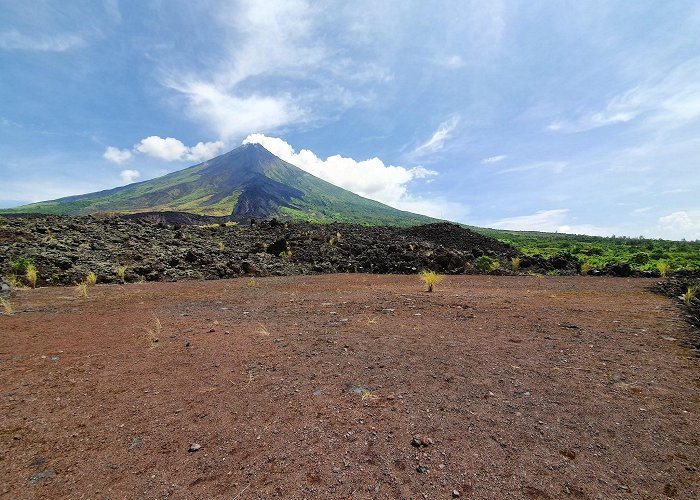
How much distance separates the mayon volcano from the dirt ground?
8474cm

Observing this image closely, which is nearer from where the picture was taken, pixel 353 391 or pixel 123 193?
pixel 353 391

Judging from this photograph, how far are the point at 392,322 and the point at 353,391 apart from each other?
3.37 meters

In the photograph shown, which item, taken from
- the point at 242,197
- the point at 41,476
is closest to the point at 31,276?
the point at 41,476

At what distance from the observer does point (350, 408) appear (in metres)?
3.87

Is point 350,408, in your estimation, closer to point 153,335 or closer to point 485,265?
point 153,335

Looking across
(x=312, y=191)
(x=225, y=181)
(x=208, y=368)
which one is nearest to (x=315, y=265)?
(x=208, y=368)

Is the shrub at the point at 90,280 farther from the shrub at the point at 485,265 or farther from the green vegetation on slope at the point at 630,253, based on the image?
the green vegetation on slope at the point at 630,253

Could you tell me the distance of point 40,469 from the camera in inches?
116

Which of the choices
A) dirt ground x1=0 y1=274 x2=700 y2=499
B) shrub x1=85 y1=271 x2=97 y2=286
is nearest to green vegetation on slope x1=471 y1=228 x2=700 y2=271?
dirt ground x1=0 y1=274 x2=700 y2=499

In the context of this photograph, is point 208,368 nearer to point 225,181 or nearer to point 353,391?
point 353,391

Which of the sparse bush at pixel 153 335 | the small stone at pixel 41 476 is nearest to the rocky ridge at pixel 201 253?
the sparse bush at pixel 153 335

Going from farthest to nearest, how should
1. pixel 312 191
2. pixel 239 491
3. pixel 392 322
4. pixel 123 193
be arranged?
1. pixel 312 191
2. pixel 123 193
3. pixel 392 322
4. pixel 239 491

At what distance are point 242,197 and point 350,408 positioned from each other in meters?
124

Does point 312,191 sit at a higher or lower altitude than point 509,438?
higher
